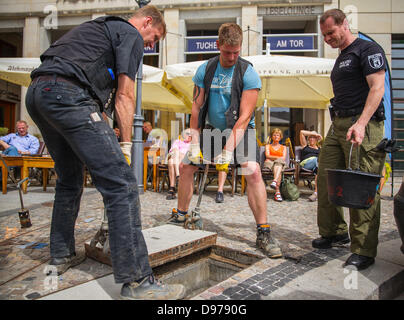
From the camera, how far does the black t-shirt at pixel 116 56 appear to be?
5.91 ft

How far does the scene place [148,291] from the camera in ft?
5.71

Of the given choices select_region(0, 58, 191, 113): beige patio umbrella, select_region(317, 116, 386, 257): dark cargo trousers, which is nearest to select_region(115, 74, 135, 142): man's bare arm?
select_region(317, 116, 386, 257): dark cargo trousers

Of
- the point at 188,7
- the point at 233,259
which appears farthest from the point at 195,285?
the point at 188,7

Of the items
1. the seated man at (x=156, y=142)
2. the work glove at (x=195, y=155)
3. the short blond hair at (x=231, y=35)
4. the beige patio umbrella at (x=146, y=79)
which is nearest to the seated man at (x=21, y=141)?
the beige patio umbrella at (x=146, y=79)

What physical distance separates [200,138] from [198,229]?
903mm

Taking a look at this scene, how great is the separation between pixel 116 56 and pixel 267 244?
1911 millimetres

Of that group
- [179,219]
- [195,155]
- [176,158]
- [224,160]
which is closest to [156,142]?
[176,158]

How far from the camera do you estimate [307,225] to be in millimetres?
3928

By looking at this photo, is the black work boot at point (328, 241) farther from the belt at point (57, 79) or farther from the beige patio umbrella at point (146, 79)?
the beige patio umbrella at point (146, 79)

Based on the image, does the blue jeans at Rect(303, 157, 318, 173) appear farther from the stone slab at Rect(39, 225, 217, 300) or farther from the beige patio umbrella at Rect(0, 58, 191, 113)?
the stone slab at Rect(39, 225, 217, 300)

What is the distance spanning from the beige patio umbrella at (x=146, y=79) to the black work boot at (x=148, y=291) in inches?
217

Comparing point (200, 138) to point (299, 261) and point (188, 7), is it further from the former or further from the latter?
point (188, 7)

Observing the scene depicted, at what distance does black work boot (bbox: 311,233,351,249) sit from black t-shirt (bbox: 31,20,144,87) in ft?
7.28

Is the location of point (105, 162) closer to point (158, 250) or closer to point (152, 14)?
point (158, 250)
